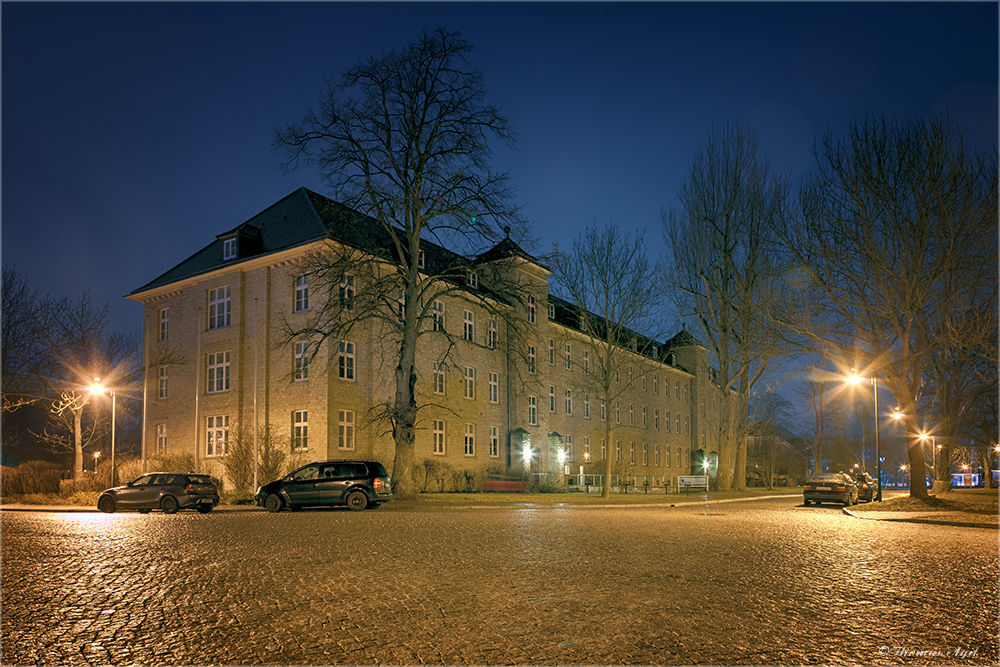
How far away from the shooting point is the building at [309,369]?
35156mm

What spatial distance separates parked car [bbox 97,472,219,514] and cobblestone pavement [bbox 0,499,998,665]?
10.7 meters

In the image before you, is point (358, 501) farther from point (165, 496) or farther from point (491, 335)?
point (491, 335)

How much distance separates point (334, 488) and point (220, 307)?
62.7 feet

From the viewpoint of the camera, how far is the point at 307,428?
3481 centimetres

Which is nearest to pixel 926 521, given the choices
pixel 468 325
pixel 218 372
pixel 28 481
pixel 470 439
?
pixel 470 439

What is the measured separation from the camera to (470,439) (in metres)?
42.7

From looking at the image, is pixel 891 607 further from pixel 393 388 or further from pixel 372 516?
pixel 393 388

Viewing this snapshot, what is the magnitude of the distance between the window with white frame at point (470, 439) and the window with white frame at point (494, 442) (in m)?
1.95

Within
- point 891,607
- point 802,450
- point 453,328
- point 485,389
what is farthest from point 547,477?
point 802,450

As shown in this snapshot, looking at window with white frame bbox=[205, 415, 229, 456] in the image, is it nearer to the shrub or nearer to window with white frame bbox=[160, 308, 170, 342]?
the shrub

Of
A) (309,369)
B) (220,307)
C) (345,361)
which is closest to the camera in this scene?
(309,369)

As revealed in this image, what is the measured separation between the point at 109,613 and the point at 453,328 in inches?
1381

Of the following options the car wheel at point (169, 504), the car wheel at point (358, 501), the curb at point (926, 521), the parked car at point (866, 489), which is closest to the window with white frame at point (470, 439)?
the car wheel at point (358, 501)

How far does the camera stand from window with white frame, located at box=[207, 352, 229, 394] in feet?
128
